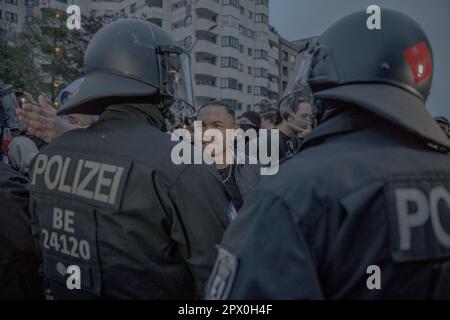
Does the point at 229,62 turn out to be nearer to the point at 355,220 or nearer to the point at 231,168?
the point at 231,168

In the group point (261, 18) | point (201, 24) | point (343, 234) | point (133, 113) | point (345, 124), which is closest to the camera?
point (343, 234)

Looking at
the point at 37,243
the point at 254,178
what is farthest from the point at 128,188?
the point at 254,178

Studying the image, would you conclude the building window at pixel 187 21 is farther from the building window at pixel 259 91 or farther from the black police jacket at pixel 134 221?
the black police jacket at pixel 134 221

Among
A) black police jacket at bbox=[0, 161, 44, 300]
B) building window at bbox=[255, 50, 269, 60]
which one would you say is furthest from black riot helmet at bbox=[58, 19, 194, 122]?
building window at bbox=[255, 50, 269, 60]

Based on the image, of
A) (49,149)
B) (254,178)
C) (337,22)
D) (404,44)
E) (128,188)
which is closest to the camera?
(404,44)

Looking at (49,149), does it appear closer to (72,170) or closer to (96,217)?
(72,170)

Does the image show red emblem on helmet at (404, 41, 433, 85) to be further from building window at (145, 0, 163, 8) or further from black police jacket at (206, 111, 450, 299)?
building window at (145, 0, 163, 8)

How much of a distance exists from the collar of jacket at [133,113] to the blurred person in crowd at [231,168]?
1.23 meters

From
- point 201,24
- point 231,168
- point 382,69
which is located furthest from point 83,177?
point 201,24

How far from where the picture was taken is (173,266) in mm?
1707

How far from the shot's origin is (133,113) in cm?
198

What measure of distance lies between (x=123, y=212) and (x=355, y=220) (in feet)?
3.43

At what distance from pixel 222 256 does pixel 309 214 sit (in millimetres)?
318

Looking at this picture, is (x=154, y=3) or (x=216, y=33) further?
(x=216, y=33)
